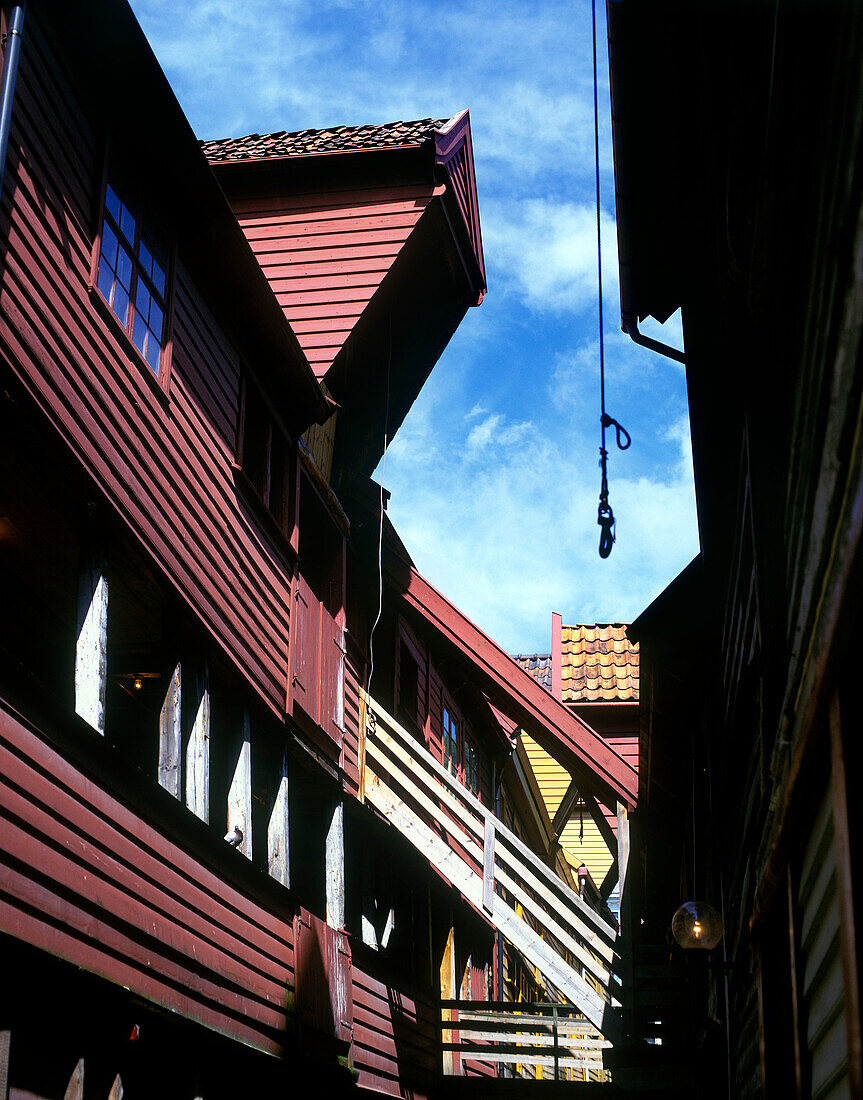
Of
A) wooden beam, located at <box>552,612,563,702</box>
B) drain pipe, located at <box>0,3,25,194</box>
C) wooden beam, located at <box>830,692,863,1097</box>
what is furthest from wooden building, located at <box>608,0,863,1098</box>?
wooden beam, located at <box>552,612,563,702</box>

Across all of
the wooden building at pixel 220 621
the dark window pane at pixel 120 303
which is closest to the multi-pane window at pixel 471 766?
the wooden building at pixel 220 621

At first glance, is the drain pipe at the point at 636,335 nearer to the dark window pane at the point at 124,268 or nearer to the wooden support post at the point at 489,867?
the dark window pane at the point at 124,268

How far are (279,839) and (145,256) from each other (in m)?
4.75

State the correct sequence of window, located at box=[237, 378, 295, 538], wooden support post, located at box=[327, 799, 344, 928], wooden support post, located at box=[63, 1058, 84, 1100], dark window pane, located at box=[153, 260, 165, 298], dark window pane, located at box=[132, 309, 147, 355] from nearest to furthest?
wooden support post, located at box=[63, 1058, 84, 1100]
dark window pane, located at box=[132, 309, 147, 355]
dark window pane, located at box=[153, 260, 165, 298]
window, located at box=[237, 378, 295, 538]
wooden support post, located at box=[327, 799, 344, 928]

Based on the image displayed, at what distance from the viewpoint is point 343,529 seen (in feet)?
41.0

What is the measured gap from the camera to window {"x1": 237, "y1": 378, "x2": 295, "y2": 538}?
10.2 m

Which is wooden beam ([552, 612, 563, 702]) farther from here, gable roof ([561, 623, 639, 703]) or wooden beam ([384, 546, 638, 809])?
wooden beam ([384, 546, 638, 809])

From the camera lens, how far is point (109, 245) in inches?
290

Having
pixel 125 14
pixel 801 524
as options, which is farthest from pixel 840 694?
pixel 125 14

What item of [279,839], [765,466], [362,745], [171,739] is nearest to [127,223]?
[171,739]

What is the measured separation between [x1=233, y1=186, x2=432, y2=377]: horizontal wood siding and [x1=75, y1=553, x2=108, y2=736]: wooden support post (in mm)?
6083

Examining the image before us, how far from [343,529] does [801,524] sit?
9.03 m

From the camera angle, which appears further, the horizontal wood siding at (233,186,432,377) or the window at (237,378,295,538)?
the horizontal wood siding at (233,186,432,377)

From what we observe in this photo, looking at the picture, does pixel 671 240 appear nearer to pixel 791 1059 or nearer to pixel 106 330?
pixel 106 330
